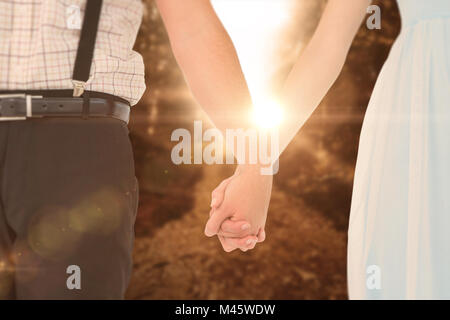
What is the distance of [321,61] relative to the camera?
1608 millimetres

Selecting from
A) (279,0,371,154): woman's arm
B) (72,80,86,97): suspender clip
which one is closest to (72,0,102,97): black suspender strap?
(72,80,86,97): suspender clip

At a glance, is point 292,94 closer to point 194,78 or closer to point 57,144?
point 194,78

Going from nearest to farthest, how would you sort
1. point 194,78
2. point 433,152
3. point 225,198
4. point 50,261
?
point 50,261 → point 433,152 → point 194,78 → point 225,198

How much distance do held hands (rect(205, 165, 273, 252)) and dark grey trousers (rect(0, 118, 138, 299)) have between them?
1.95 ft

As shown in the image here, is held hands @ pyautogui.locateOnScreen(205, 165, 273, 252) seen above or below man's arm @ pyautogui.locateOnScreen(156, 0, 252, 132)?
below

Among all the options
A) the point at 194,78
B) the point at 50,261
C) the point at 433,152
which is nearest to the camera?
the point at 50,261

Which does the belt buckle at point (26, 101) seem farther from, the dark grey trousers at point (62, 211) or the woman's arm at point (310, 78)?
the woman's arm at point (310, 78)

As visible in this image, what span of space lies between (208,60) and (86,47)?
0.51 metres

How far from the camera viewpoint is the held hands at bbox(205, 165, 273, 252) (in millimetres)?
1558

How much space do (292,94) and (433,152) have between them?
1.67 ft

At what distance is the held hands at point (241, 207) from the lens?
5.11 ft

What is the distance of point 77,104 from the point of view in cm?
100

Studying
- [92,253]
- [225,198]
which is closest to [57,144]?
[92,253]
